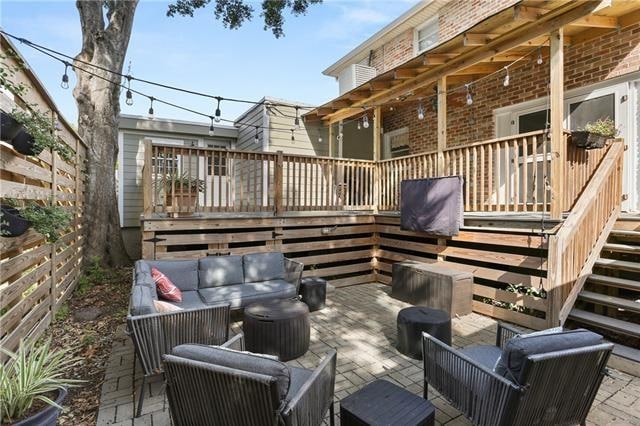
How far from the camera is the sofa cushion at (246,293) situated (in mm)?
4566

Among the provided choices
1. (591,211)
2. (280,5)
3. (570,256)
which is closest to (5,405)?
(570,256)

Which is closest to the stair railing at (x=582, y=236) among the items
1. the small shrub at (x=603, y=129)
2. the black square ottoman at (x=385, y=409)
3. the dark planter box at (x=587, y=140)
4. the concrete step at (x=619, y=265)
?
the concrete step at (x=619, y=265)

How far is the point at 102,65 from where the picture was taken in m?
7.21

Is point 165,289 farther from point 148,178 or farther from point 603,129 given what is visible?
point 603,129

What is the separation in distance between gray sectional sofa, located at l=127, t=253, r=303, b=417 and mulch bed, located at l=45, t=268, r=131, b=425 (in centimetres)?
55

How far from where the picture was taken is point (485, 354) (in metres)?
2.85

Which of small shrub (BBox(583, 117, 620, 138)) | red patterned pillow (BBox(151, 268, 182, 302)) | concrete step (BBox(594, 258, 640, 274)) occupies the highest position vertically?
small shrub (BBox(583, 117, 620, 138))

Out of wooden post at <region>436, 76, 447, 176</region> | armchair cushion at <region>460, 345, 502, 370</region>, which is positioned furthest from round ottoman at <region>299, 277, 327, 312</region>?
wooden post at <region>436, 76, 447, 176</region>

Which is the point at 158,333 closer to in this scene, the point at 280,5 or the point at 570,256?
the point at 570,256

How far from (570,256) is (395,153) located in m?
5.94

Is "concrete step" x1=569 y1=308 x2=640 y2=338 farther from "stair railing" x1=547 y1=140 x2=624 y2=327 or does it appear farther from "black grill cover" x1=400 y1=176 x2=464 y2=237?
"black grill cover" x1=400 y1=176 x2=464 y2=237

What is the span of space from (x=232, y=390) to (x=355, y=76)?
9936 millimetres

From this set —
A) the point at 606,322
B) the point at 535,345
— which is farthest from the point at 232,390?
the point at 606,322

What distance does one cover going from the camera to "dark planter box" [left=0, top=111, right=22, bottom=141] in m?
2.90
